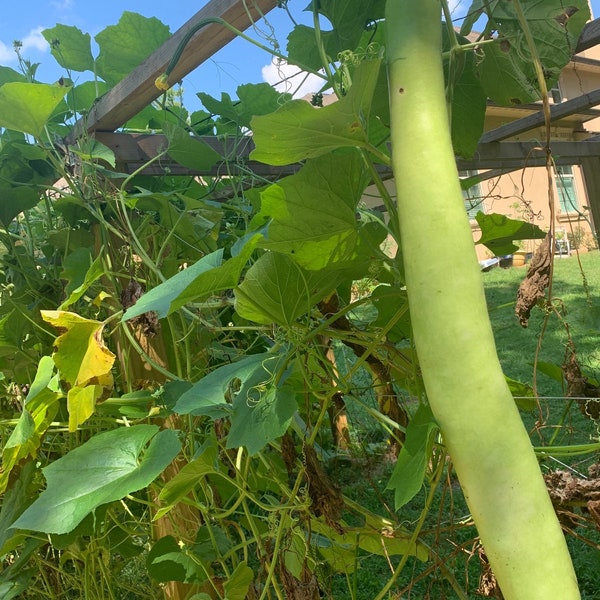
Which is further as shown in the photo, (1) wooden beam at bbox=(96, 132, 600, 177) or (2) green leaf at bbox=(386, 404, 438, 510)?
(1) wooden beam at bbox=(96, 132, 600, 177)

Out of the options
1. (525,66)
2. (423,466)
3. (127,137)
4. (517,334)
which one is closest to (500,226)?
(525,66)

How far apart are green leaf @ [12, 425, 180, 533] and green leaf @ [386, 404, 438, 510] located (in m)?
0.23

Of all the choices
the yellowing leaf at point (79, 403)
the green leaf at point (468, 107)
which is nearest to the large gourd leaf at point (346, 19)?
the green leaf at point (468, 107)

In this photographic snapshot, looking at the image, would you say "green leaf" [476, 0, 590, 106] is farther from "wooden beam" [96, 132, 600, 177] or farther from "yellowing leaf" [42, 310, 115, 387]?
"yellowing leaf" [42, 310, 115, 387]

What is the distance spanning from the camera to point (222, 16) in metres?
0.83

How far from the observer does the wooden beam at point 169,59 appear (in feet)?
2.69

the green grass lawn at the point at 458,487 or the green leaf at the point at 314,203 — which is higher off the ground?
the green leaf at the point at 314,203

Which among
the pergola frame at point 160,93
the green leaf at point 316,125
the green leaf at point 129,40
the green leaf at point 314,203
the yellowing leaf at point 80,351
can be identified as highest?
the green leaf at point 129,40

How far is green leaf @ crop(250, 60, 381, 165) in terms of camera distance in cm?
43

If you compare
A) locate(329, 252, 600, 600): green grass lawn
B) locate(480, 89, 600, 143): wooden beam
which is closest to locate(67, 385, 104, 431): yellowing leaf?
locate(329, 252, 600, 600): green grass lawn

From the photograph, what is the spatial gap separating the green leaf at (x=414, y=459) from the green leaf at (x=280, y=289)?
0.50 ft

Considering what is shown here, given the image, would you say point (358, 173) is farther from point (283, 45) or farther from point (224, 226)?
point (224, 226)

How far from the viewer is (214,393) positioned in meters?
0.60

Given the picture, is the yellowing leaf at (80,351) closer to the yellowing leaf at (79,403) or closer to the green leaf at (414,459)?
the yellowing leaf at (79,403)
